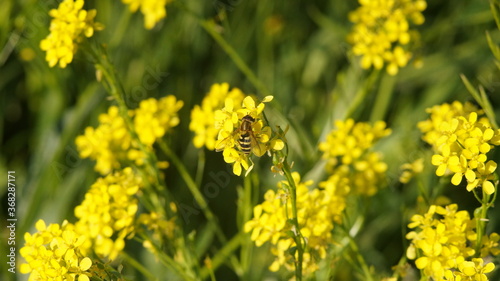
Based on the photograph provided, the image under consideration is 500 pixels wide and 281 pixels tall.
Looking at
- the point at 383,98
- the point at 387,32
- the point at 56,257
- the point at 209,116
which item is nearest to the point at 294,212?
the point at 56,257

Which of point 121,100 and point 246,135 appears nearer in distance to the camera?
point 246,135

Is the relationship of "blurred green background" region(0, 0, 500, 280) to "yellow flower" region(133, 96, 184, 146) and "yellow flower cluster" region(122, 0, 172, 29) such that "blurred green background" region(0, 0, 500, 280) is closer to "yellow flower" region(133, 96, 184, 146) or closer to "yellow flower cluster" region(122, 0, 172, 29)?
"yellow flower cluster" region(122, 0, 172, 29)

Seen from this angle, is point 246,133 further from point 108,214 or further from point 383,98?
point 383,98

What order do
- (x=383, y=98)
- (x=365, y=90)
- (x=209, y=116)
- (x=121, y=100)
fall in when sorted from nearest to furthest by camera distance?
(x=121, y=100) < (x=209, y=116) < (x=365, y=90) < (x=383, y=98)

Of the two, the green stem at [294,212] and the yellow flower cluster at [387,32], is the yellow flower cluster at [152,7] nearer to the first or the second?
the yellow flower cluster at [387,32]

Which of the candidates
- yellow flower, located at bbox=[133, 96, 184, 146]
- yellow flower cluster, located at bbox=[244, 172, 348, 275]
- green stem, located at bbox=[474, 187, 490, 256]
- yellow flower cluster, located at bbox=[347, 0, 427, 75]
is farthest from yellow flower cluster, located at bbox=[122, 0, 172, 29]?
green stem, located at bbox=[474, 187, 490, 256]

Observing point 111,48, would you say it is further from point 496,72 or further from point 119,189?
point 496,72
